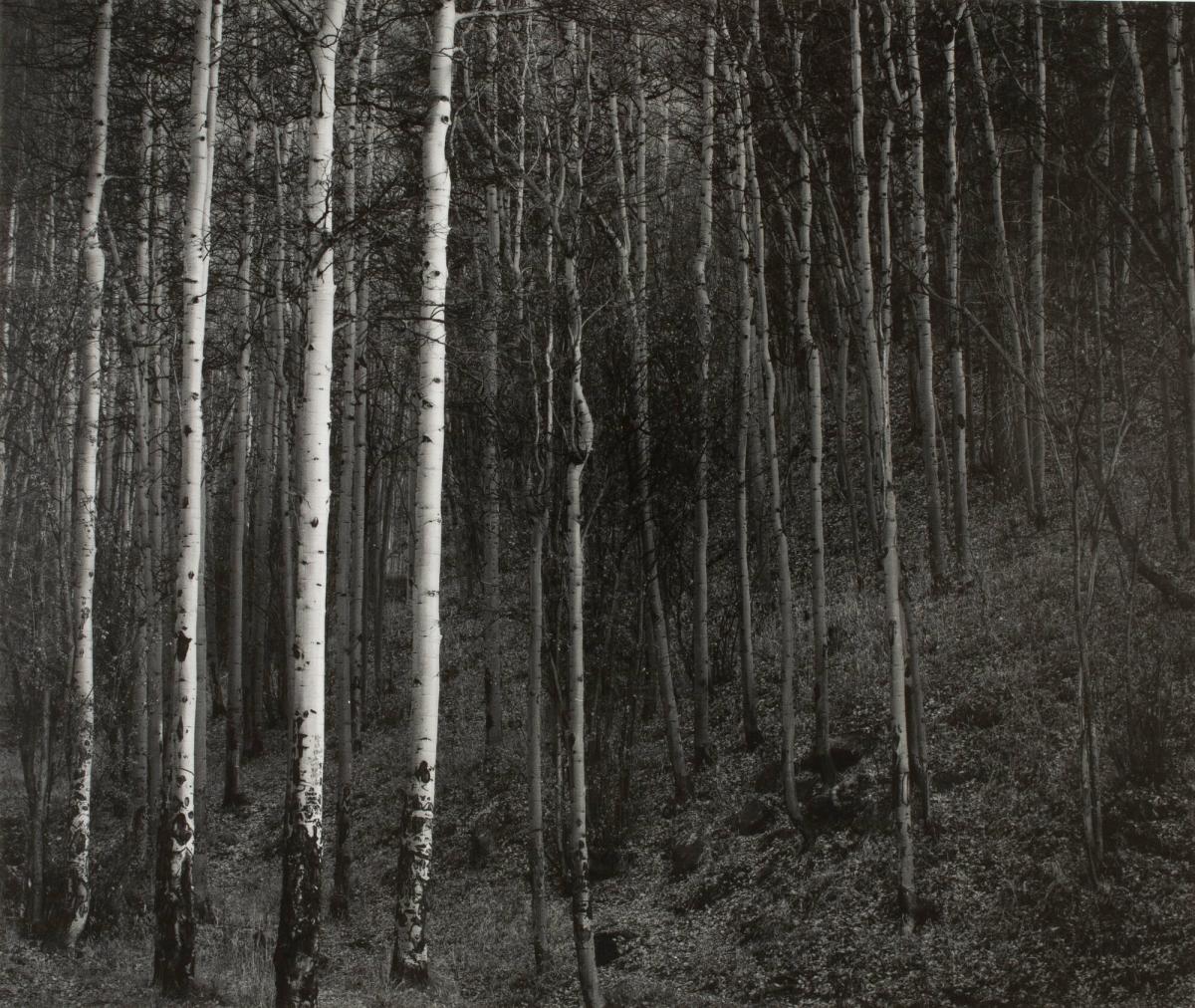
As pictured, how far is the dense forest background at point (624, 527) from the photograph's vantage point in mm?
5918

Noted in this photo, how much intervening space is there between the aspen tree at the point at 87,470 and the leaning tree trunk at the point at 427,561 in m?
2.63

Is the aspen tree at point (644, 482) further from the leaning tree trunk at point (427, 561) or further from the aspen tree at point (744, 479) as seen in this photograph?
the leaning tree trunk at point (427, 561)

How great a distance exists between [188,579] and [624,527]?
449 centimetres

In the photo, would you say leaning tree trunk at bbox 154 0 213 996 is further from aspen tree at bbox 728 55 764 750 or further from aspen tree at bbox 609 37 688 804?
aspen tree at bbox 728 55 764 750

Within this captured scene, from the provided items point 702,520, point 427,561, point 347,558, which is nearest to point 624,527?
point 702,520

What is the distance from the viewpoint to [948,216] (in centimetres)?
1059

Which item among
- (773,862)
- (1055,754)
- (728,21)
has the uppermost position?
(728,21)

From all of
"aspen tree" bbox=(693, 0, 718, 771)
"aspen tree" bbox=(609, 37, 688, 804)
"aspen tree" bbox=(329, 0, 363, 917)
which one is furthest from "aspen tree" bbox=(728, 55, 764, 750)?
"aspen tree" bbox=(329, 0, 363, 917)

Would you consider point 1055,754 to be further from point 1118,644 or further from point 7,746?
point 7,746

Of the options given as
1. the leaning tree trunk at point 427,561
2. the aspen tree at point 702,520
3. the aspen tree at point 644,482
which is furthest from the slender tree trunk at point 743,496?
the leaning tree trunk at point 427,561

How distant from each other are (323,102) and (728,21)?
4.18 meters

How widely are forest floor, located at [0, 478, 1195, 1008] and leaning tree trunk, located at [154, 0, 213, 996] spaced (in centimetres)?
54

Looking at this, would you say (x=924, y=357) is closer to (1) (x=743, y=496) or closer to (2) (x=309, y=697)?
(1) (x=743, y=496)

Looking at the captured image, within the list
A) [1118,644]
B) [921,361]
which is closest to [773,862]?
[1118,644]
